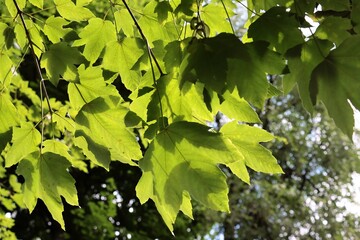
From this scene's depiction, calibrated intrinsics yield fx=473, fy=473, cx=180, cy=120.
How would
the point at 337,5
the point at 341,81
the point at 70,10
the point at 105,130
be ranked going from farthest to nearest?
the point at 70,10 → the point at 105,130 → the point at 337,5 → the point at 341,81

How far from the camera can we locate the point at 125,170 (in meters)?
6.35

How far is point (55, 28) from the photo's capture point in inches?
41.3

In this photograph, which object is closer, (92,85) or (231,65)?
(231,65)

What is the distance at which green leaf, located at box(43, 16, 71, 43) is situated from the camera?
104 centimetres

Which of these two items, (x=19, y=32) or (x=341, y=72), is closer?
(x=341, y=72)

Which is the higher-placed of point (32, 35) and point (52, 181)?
point (32, 35)

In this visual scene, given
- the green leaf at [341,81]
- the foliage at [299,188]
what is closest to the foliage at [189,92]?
the green leaf at [341,81]

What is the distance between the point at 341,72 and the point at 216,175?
0.20m

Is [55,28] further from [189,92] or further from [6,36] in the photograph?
[189,92]

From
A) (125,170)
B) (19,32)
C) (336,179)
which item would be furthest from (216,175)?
(336,179)

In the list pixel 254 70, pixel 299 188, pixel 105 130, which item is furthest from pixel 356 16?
pixel 299 188

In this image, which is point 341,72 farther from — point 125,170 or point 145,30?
point 125,170

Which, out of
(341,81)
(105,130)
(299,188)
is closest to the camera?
(341,81)

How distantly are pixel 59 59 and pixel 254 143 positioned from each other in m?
0.38
